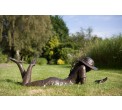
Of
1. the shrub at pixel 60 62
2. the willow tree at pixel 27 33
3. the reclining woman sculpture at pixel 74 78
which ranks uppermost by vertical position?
the willow tree at pixel 27 33

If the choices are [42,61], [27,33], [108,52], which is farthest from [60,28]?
[108,52]

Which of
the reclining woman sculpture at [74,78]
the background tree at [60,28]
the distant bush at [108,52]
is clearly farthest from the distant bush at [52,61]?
the reclining woman sculpture at [74,78]

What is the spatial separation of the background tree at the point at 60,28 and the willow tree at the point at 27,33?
0.29 meters

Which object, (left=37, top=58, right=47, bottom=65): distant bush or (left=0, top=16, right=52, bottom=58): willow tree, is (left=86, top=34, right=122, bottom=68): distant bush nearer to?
(left=37, top=58, right=47, bottom=65): distant bush

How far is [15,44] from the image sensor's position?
14727 mm

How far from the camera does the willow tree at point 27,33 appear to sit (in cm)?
1422

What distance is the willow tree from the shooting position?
46.6ft

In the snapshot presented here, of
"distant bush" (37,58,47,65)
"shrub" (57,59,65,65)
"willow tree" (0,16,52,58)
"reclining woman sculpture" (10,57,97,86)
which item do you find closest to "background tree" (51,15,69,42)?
"willow tree" (0,16,52,58)

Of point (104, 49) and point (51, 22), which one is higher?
point (51, 22)

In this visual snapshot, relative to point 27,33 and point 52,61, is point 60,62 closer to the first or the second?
point 52,61

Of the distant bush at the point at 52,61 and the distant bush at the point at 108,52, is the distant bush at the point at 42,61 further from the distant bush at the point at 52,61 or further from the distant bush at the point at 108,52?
the distant bush at the point at 108,52
